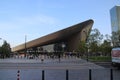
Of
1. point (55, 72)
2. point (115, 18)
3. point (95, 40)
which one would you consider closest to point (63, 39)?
point (115, 18)

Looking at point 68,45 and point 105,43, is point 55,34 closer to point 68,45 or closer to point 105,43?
point 68,45

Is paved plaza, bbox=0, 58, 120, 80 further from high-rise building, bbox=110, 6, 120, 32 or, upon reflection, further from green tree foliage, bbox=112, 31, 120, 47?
high-rise building, bbox=110, 6, 120, 32

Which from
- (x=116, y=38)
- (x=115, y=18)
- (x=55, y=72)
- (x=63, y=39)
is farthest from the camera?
(x=63, y=39)

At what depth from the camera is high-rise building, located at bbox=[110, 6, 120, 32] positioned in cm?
12400

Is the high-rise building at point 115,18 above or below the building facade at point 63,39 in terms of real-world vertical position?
above

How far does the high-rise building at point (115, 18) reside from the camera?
124m

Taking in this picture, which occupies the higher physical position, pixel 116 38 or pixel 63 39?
pixel 63 39

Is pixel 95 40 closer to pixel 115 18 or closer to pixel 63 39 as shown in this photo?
pixel 115 18

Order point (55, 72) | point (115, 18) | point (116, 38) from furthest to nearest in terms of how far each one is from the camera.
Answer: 1. point (115, 18)
2. point (116, 38)
3. point (55, 72)

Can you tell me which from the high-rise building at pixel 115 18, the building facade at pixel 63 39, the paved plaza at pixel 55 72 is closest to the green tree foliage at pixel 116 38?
the paved plaza at pixel 55 72

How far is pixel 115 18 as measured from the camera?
128 metres

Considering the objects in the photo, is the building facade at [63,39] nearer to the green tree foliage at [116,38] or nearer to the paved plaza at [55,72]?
the green tree foliage at [116,38]

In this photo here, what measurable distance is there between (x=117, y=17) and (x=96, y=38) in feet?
152

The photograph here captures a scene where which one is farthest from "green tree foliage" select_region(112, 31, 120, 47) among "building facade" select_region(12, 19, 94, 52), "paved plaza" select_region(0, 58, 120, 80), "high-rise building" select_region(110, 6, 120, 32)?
"high-rise building" select_region(110, 6, 120, 32)
